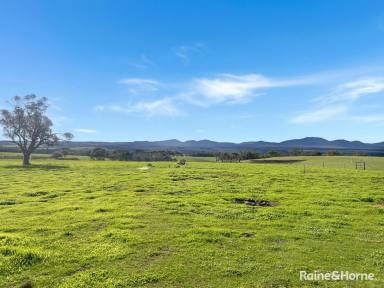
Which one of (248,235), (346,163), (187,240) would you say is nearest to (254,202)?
(248,235)

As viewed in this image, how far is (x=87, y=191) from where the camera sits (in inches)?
1171

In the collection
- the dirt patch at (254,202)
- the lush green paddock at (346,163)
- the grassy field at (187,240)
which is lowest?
the grassy field at (187,240)

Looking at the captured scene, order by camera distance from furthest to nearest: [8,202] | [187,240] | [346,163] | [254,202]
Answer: [346,163] < [8,202] < [254,202] < [187,240]

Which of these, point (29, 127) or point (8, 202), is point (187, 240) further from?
point (29, 127)

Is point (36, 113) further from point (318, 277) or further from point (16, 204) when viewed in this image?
point (318, 277)

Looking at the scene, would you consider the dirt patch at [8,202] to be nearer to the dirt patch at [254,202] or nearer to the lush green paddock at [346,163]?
the dirt patch at [254,202]

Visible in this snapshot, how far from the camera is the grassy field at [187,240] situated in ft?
35.6

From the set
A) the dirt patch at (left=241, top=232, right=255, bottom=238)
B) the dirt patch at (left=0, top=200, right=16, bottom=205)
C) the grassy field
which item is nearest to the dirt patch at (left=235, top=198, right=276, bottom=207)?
the grassy field

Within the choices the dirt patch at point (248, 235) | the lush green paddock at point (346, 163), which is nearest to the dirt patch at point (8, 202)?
the dirt patch at point (248, 235)

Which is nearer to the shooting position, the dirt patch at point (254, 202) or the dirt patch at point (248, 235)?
the dirt patch at point (248, 235)

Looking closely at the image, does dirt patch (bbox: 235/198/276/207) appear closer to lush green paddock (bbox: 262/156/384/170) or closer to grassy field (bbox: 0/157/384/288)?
grassy field (bbox: 0/157/384/288)

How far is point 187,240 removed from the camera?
14281 millimetres

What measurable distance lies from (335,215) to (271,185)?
1316cm

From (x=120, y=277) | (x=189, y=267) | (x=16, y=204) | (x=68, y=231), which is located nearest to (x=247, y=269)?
(x=189, y=267)
